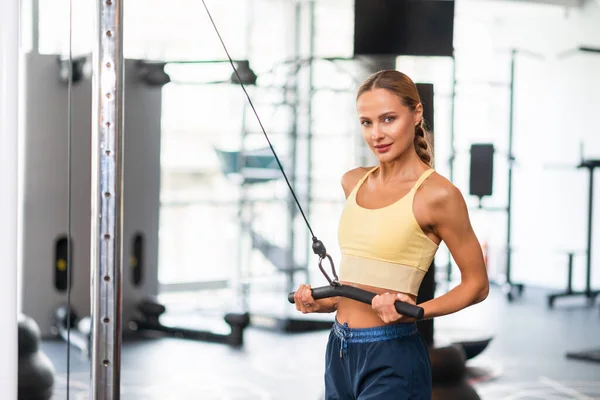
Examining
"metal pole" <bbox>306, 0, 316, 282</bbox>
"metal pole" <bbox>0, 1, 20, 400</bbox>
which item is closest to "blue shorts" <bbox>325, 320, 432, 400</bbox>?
"metal pole" <bbox>0, 1, 20, 400</bbox>

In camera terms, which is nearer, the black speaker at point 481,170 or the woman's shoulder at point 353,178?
the woman's shoulder at point 353,178

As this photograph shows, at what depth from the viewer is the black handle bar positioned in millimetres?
1468

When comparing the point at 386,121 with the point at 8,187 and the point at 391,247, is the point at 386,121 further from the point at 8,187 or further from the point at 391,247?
the point at 8,187

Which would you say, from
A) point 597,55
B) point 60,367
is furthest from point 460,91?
point 60,367

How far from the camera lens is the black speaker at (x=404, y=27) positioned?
2.80 m

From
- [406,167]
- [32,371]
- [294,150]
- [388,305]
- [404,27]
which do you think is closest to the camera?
[388,305]

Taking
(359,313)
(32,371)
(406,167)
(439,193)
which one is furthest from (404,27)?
(32,371)

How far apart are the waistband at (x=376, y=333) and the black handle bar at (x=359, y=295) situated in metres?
0.13

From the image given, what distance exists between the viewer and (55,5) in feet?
13.6

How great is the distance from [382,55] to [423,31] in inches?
7.0

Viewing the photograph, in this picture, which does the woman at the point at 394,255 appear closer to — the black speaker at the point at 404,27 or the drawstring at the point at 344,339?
the drawstring at the point at 344,339

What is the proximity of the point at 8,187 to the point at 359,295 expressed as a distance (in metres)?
0.77

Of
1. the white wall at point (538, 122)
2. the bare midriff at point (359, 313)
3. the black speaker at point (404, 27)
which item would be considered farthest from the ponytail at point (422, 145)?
the white wall at point (538, 122)

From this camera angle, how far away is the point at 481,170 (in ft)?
10.8
